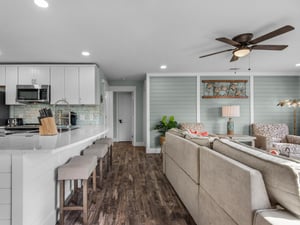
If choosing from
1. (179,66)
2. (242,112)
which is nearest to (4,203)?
(179,66)

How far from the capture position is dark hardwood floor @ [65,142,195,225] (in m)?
2.09

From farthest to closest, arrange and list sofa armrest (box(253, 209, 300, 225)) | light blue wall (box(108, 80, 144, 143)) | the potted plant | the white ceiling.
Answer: light blue wall (box(108, 80, 144, 143)) < the potted plant < the white ceiling < sofa armrest (box(253, 209, 300, 225))

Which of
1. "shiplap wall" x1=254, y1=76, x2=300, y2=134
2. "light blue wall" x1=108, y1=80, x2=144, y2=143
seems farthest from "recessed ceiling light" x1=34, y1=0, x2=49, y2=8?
"shiplap wall" x1=254, y1=76, x2=300, y2=134

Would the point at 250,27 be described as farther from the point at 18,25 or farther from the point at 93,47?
the point at 18,25

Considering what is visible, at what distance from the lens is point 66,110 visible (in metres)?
4.70

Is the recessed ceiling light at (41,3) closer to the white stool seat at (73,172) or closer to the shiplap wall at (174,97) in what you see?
the white stool seat at (73,172)

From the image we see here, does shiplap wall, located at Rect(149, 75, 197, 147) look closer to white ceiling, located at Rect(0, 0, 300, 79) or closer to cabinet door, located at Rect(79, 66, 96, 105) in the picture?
white ceiling, located at Rect(0, 0, 300, 79)

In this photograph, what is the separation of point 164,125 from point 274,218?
432 centimetres

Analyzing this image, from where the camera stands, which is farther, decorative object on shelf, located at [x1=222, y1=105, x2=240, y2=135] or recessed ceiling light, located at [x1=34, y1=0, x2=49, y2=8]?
decorative object on shelf, located at [x1=222, y1=105, x2=240, y2=135]

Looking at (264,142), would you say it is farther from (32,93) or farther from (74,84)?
(32,93)

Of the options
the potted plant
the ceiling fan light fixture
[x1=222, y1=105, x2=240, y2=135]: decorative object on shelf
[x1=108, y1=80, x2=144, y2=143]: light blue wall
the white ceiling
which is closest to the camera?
the white ceiling

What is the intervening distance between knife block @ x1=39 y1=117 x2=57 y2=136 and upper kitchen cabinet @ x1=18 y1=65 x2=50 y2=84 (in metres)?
2.88

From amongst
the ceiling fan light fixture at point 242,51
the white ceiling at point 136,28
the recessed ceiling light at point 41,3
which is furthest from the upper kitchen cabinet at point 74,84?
the ceiling fan light fixture at point 242,51

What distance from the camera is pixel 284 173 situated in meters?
1.02
